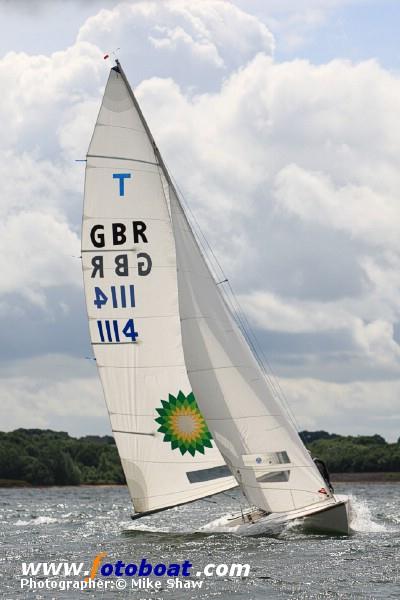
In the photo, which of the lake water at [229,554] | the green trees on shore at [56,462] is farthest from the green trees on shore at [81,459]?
the lake water at [229,554]

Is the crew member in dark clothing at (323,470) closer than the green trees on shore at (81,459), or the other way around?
the crew member in dark clothing at (323,470)

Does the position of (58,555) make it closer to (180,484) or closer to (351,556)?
(180,484)

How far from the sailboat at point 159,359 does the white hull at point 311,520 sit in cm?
7

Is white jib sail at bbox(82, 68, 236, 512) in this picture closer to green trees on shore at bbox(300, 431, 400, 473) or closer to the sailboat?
the sailboat

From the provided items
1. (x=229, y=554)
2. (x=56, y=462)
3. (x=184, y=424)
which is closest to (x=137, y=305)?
(x=184, y=424)

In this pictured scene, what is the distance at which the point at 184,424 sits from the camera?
1200 inches

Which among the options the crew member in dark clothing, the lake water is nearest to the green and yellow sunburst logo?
the lake water

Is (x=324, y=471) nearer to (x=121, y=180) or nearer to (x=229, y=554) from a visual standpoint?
(x=229, y=554)

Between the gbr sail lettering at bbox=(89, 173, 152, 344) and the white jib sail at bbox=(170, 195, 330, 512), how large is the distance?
4.40ft

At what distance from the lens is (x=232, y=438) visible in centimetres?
2986

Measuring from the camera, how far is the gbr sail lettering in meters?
30.0

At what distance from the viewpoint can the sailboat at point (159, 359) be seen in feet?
97.7

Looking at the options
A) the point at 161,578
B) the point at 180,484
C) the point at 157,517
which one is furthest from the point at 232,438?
the point at 157,517

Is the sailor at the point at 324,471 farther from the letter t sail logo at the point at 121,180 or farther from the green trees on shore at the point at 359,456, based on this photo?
the green trees on shore at the point at 359,456
